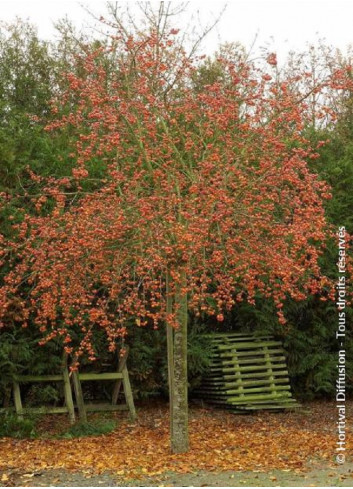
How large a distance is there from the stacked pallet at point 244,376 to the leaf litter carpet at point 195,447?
241 mm

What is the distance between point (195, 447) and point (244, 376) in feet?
7.67

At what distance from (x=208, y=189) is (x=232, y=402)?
4.20 metres

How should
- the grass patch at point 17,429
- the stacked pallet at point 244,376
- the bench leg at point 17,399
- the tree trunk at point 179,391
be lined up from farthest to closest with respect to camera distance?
the stacked pallet at point 244,376
the bench leg at point 17,399
the grass patch at point 17,429
the tree trunk at point 179,391

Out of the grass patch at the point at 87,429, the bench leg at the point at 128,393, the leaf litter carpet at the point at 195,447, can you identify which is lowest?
the leaf litter carpet at the point at 195,447

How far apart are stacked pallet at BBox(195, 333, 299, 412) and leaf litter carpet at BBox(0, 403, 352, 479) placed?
9.5 inches

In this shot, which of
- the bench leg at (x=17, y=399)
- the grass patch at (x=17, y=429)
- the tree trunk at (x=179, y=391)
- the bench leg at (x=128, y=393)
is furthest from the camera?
the bench leg at (x=128, y=393)

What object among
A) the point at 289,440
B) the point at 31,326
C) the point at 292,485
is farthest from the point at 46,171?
the point at 292,485

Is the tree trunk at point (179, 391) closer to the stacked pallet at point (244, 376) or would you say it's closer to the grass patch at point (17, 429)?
the grass patch at point (17, 429)

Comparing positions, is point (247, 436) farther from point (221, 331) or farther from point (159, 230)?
point (159, 230)

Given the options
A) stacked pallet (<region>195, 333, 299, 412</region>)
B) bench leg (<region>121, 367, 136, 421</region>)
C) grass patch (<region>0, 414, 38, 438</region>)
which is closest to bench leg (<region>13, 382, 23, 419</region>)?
grass patch (<region>0, 414, 38, 438</region>)

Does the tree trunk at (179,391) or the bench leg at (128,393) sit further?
the bench leg at (128,393)

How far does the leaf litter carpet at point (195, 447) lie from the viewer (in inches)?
272

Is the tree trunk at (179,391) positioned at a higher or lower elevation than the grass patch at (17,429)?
higher

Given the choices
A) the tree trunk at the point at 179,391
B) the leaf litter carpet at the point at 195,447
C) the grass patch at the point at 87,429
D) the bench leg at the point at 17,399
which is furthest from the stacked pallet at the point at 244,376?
the bench leg at the point at 17,399
